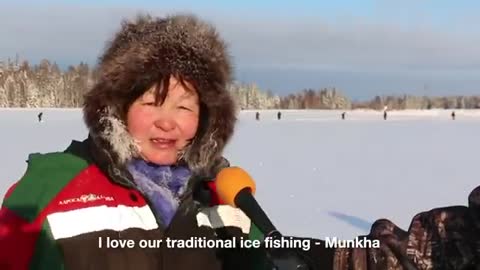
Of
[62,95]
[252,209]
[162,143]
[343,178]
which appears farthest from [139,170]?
[62,95]

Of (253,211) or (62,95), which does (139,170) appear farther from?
(62,95)

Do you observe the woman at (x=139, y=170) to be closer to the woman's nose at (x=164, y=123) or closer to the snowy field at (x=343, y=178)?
the woman's nose at (x=164, y=123)

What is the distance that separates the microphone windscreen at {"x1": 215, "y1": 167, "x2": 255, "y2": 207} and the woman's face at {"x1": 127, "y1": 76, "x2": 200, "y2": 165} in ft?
1.20

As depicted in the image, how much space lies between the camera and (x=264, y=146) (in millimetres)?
16859

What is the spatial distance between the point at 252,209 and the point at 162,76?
862mm

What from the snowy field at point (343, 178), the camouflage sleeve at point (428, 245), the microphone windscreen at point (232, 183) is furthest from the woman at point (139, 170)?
the snowy field at point (343, 178)

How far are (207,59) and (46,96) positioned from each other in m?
79.9

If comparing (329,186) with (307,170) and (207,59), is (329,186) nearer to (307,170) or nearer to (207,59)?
(307,170)

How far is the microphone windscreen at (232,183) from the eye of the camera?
1.65m

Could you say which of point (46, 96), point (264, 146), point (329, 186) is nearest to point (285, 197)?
point (329, 186)

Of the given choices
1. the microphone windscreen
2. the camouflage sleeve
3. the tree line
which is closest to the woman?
the microphone windscreen

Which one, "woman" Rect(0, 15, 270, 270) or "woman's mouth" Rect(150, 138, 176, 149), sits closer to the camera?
"woman" Rect(0, 15, 270, 270)

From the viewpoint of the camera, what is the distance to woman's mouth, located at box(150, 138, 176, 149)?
2133 mm

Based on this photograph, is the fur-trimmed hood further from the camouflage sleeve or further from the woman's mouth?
the camouflage sleeve
